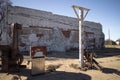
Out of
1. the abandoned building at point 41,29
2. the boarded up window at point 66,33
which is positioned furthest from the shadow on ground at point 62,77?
the boarded up window at point 66,33

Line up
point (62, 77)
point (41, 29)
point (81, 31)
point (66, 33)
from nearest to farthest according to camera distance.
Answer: point (62, 77)
point (81, 31)
point (41, 29)
point (66, 33)

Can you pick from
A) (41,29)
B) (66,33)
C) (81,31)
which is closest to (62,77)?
(81,31)

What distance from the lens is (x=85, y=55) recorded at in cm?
1094

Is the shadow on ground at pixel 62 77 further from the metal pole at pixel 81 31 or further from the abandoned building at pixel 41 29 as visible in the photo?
the abandoned building at pixel 41 29

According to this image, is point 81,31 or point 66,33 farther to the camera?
point 66,33

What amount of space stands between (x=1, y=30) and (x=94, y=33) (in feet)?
59.0

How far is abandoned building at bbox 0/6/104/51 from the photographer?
60.7 ft

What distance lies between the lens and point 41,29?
2106 cm

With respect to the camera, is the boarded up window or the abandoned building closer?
the abandoned building

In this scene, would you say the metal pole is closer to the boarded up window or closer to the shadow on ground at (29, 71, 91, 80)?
the shadow on ground at (29, 71, 91, 80)

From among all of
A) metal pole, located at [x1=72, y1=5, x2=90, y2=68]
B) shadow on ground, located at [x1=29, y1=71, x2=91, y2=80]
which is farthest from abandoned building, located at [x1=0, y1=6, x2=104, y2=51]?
shadow on ground, located at [x1=29, y1=71, x2=91, y2=80]

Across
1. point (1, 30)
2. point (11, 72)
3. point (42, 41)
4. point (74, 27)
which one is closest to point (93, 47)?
point (74, 27)

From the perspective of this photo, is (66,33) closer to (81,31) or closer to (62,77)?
(81,31)

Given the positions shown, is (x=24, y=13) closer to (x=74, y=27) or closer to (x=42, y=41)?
(x=42, y=41)
